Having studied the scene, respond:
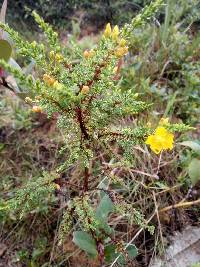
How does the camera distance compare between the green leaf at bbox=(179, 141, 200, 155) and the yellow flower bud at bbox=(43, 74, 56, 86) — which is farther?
the green leaf at bbox=(179, 141, 200, 155)

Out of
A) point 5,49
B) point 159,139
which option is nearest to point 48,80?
point 159,139

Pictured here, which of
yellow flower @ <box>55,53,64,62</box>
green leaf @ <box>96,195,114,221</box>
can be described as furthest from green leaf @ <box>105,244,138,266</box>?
yellow flower @ <box>55,53,64,62</box>

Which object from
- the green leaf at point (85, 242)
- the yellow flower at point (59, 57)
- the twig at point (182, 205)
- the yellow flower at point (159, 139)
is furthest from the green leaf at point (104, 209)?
the yellow flower at point (59, 57)

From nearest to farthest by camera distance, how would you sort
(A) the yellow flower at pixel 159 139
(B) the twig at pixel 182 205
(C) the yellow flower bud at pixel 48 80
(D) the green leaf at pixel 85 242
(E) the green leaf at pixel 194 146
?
(C) the yellow flower bud at pixel 48 80, (A) the yellow flower at pixel 159 139, (D) the green leaf at pixel 85 242, (E) the green leaf at pixel 194 146, (B) the twig at pixel 182 205

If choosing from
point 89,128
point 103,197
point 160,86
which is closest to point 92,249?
point 103,197

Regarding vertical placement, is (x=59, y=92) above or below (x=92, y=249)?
above

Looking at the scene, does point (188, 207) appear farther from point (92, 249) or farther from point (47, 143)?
point (47, 143)

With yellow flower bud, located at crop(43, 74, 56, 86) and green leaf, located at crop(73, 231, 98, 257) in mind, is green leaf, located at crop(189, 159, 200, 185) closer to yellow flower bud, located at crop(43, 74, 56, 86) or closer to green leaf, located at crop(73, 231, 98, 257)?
green leaf, located at crop(73, 231, 98, 257)

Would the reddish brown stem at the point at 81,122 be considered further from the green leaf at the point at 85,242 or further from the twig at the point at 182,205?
the twig at the point at 182,205
